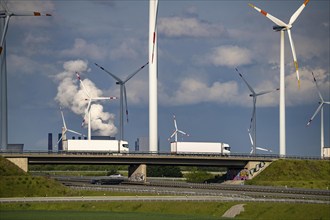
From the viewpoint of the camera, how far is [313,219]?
11875cm

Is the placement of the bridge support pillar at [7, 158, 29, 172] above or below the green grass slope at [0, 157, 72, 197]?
above

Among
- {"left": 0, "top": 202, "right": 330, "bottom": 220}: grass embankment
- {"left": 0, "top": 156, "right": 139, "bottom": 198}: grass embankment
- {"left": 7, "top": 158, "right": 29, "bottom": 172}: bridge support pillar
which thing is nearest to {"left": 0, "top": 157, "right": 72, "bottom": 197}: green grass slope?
{"left": 0, "top": 156, "right": 139, "bottom": 198}: grass embankment

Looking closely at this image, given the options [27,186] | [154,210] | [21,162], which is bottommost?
[154,210]

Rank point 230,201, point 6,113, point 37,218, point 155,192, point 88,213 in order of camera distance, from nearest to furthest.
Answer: point 37,218 < point 88,213 < point 230,201 < point 155,192 < point 6,113

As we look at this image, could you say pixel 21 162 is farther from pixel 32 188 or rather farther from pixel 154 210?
pixel 154 210

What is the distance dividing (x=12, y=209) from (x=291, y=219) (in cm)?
4632

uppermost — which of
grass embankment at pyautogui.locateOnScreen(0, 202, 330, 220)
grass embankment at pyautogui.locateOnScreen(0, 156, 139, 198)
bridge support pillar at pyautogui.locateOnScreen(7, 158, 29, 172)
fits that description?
bridge support pillar at pyautogui.locateOnScreen(7, 158, 29, 172)

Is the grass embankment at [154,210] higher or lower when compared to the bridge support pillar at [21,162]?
lower

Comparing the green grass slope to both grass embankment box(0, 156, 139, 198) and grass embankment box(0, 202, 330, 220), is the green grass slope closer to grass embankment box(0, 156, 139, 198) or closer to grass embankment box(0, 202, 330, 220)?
grass embankment box(0, 156, 139, 198)

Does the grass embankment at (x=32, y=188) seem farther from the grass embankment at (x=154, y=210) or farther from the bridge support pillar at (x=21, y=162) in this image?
the bridge support pillar at (x=21, y=162)

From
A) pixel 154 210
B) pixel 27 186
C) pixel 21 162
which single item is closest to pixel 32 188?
pixel 27 186

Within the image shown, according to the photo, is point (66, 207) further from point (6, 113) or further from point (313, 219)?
point (6, 113)

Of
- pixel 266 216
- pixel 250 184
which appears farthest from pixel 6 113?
pixel 266 216

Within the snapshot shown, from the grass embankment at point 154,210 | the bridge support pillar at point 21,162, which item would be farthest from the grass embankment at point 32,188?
the bridge support pillar at point 21,162
